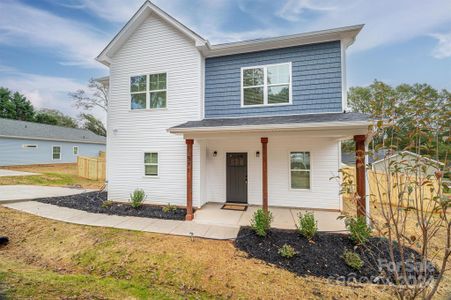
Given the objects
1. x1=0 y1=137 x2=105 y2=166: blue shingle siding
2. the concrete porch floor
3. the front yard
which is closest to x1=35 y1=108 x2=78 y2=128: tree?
x1=0 y1=137 x2=105 y2=166: blue shingle siding

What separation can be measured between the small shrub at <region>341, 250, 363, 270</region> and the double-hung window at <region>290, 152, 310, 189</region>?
3.83 m

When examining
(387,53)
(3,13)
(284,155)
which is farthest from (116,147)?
(387,53)

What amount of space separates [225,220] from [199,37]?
6969 mm

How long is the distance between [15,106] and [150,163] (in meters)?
46.7

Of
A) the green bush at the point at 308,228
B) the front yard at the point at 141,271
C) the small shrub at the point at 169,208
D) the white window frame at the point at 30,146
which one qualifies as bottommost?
the front yard at the point at 141,271

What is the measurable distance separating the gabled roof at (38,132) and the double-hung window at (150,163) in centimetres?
2178

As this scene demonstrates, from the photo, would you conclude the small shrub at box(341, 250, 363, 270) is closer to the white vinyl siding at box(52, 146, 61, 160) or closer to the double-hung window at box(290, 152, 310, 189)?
the double-hung window at box(290, 152, 310, 189)

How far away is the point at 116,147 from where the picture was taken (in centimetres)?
904

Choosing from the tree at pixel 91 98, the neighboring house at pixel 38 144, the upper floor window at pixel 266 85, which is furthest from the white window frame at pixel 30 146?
the upper floor window at pixel 266 85

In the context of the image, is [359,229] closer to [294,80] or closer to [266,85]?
[294,80]

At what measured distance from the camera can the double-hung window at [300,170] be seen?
819cm

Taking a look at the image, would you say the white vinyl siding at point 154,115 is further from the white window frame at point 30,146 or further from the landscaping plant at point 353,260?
the white window frame at point 30,146

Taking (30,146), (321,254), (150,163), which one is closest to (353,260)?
(321,254)

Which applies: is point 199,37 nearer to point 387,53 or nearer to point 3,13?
point 3,13
